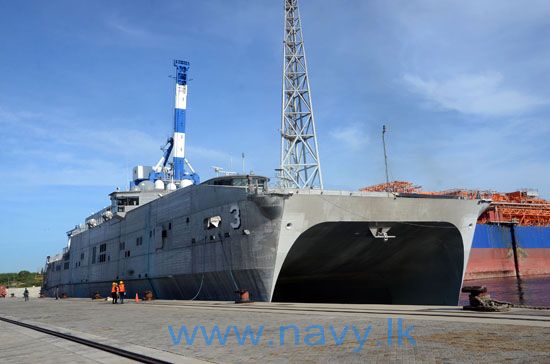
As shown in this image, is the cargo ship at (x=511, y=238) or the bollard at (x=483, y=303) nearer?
the bollard at (x=483, y=303)

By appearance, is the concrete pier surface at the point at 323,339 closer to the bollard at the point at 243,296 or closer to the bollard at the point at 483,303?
the bollard at the point at 483,303

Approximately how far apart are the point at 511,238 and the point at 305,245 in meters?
59.2

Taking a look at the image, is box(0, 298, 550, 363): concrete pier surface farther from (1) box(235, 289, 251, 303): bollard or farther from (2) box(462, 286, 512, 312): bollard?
(1) box(235, 289, 251, 303): bollard

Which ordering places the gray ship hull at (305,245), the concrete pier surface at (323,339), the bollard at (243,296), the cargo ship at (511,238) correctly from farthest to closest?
1. the cargo ship at (511,238)
2. the gray ship hull at (305,245)
3. the bollard at (243,296)
4. the concrete pier surface at (323,339)

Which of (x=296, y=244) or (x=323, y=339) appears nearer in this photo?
(x=323, y=339)

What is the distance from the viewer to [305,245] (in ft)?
83.8

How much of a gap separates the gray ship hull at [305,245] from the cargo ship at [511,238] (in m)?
35.1

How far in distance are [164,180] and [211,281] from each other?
966 inches

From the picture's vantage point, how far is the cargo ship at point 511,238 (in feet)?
225

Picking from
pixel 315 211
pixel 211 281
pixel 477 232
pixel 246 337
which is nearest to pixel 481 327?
pixel 246 337

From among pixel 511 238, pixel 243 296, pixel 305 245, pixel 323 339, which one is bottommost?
pixel 323 339

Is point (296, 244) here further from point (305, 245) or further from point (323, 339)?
point (323, 339)

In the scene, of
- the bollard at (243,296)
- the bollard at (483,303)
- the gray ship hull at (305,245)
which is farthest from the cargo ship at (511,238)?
the bollard at (483,303)

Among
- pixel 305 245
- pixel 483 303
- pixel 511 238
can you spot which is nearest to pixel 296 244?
pixel 305 245
